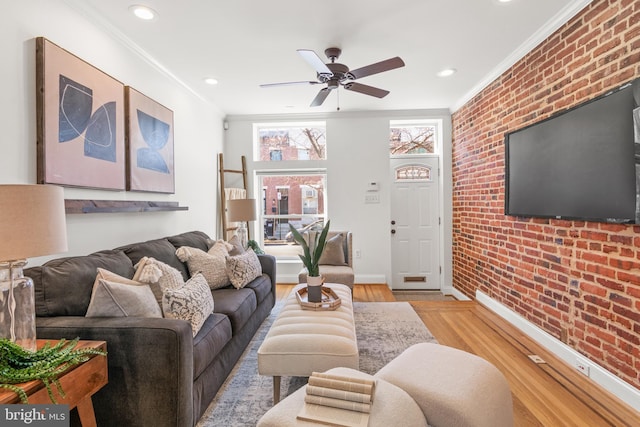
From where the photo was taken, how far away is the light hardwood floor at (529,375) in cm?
178

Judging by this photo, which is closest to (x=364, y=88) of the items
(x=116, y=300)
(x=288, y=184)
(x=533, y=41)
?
(x=533, y=41)

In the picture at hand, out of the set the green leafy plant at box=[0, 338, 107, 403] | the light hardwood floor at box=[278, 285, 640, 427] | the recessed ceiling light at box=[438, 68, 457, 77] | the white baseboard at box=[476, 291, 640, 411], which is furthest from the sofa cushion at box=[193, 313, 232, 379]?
the recessed ceiling light at box=[438, 68, 457, 77]

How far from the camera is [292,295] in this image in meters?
2.68

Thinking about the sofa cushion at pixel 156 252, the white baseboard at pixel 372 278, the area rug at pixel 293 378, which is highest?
the sofa cushion at pixel 156 252

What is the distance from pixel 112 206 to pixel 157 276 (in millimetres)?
828

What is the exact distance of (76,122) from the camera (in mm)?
2074

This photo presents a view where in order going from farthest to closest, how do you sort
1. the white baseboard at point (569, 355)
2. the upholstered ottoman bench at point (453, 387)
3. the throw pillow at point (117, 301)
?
the white baseboard at point (569, 355) < the throw pillow at point (117, 301) < the upholstered ottoman bench at point (453, 387)

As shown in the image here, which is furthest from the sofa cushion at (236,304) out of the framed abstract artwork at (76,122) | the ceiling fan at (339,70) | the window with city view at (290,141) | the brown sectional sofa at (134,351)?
the window with city view at (290,141)

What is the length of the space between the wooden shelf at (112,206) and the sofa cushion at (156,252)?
0.29 metres

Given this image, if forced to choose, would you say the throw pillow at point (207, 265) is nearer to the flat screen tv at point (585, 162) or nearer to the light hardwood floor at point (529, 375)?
the light hardwood floor at point (529, 375)

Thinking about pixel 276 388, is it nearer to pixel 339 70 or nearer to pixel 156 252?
pixel 156 252

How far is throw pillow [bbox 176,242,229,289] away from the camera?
273 centimetres

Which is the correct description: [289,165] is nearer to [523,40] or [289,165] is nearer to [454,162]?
[454,162]

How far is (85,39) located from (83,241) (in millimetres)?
1388
